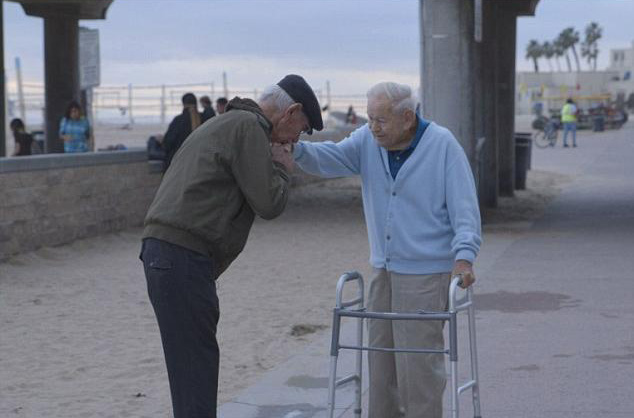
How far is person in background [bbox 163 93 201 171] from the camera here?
1733 centimetres

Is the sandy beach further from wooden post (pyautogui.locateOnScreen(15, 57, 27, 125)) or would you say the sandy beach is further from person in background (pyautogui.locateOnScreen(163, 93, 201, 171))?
wooden post (pyautogui.locateOnScreen(15, 57, 27, 125))

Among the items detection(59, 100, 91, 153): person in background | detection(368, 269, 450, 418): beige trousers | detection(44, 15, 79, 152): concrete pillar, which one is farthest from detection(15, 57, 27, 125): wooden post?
detection(368, 269, 450, 418): beige trousers

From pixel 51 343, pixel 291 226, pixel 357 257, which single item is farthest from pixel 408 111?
pixel 291 226

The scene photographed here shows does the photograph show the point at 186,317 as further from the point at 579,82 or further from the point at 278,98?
the point at 579,82

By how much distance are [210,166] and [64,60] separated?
2125 centimetres

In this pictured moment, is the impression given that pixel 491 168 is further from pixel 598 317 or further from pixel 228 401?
pixel 228 401

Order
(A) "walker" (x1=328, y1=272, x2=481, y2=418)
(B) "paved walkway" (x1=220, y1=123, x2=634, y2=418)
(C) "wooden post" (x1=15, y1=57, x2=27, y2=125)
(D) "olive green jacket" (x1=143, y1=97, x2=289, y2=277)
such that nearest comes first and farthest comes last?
1. (D) "olive green jacket" (x1=143, y1=97, x2=289, y2=277)
2. (A) "walker" (x1=328, y1=272, x2=481, y2=418)
3. (B) "paved walkway" (x1=220, y1=123, x2=634, y2=418)
4. (C) "wooden post" (x1=15, y1=57, x2=27, y2=125)

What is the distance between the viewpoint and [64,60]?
25.1 meters

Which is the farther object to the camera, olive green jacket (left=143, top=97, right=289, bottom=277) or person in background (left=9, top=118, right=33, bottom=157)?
person in background (left=9, top=118, right=33, bottom=157)

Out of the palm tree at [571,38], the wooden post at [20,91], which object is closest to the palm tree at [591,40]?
the palm tree at [571,38]

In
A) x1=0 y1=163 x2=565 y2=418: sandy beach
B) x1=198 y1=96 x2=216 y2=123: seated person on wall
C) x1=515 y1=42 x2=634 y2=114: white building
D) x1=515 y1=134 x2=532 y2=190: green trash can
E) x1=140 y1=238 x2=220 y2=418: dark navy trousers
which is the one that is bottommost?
x1=0 y1=163 x2=565 y2=418: sandy beach

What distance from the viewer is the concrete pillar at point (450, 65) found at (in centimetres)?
1625

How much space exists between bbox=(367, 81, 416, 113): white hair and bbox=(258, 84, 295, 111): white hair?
1.90 feet

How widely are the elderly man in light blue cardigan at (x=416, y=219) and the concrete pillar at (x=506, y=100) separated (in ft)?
56.5
